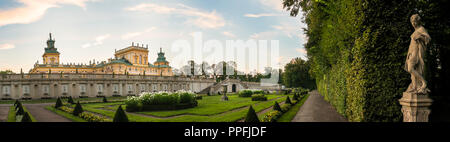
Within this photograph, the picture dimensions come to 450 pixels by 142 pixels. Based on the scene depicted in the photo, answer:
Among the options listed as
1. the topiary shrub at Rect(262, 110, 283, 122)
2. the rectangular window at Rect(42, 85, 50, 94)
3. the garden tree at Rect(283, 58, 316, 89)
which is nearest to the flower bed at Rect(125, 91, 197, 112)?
the topiary shrub at Rect(262, 110, 283, 122)

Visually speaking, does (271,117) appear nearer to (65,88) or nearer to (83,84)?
(83,84)

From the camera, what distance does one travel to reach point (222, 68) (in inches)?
3775

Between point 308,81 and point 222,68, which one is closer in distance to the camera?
point 308,81

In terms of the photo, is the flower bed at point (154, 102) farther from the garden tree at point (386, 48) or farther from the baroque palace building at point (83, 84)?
the baroque palace building at point (83, 84)

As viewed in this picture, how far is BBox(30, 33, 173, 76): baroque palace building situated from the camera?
245 feet

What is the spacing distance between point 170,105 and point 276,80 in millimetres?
69614

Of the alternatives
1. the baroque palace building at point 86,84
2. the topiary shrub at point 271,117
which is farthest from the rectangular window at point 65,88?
the topiary shrub at point 271,117

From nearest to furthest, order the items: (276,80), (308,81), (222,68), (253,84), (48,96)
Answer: (48,96) < (308,81) < (253,84) < (276,80) < (222,68)

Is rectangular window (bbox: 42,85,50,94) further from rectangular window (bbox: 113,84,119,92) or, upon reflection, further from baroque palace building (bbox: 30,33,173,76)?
baroque palace building (bbox: 30,33,173,76)

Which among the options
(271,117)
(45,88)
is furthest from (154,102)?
(45,88)

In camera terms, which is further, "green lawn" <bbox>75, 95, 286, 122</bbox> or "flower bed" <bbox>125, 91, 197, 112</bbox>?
"flower bed" <bbox>125, 91, 197, 112</bbox>

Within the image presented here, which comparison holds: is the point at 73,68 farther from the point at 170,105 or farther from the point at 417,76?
the point at 417,76

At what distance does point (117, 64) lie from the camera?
76.2 metres
